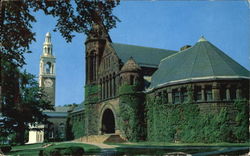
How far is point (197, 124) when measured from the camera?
30250 millimetres

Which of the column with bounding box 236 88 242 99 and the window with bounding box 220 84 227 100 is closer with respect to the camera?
the column with bounding box 236 88 242 99

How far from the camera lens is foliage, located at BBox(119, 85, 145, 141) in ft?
122

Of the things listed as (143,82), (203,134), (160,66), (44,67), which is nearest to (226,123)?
(203,134)

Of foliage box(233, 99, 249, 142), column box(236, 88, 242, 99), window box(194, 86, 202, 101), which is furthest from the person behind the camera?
window box(194, 86, 202, 101)

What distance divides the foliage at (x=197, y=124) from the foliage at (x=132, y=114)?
10.9 ft

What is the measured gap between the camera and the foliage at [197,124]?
94.8ft

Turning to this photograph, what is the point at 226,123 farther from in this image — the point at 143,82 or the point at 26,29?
the point at 26,29

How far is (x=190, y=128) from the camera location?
30.6m

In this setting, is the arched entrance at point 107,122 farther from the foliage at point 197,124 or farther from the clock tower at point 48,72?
the clock tower at point 48,72

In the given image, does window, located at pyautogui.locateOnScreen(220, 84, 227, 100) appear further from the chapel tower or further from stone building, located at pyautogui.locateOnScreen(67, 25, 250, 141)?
the chapel tower

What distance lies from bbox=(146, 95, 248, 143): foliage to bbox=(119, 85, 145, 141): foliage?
3333 millimetres

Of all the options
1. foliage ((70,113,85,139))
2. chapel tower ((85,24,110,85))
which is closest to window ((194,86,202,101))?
chapel tower ((85,24,110,85))

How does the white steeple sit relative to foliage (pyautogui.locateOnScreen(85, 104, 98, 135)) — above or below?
above

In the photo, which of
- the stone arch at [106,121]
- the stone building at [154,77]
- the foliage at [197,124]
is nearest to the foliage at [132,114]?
the stone building at [154,77]
